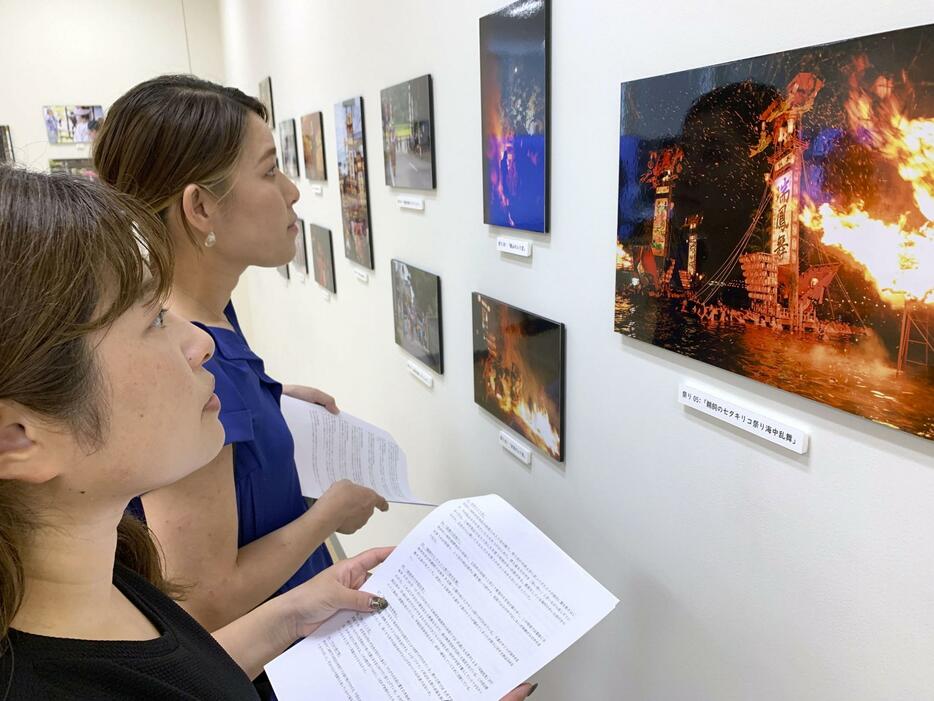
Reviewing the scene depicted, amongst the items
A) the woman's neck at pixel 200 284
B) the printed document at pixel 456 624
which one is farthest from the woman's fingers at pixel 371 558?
the woman's neck at pixel 200 284

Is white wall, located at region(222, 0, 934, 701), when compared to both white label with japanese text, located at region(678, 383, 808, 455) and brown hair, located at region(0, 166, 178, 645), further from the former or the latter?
brown hair, located at region(0, 166, 178, 645)

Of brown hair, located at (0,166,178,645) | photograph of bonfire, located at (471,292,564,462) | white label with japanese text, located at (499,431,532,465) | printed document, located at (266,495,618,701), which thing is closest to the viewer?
brown hair, located at (0,166,178,645)

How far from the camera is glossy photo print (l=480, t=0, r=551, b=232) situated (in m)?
1.21

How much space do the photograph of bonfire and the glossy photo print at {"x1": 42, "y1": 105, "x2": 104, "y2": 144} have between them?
4931 mm

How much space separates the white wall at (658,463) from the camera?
76 centimetres

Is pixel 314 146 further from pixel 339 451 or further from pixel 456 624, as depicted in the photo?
pixel 456 624

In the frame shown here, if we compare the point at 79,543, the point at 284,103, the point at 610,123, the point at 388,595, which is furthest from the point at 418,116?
the point at 284,103

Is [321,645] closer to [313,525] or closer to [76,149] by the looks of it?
[313,525]

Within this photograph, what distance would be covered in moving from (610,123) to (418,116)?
852 mm

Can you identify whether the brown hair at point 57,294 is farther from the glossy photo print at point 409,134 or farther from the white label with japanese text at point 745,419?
the glossy photo print at point 409,134

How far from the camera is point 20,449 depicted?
587 millimetres

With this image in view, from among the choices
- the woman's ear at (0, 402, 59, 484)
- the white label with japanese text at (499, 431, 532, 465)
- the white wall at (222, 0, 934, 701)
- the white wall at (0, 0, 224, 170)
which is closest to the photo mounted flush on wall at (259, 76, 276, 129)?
the white wall at (0, 0, 224, 170)

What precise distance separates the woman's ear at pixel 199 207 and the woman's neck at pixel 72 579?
2.05 ft

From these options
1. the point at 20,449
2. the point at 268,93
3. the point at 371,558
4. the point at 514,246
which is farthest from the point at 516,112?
the point at 268,93
